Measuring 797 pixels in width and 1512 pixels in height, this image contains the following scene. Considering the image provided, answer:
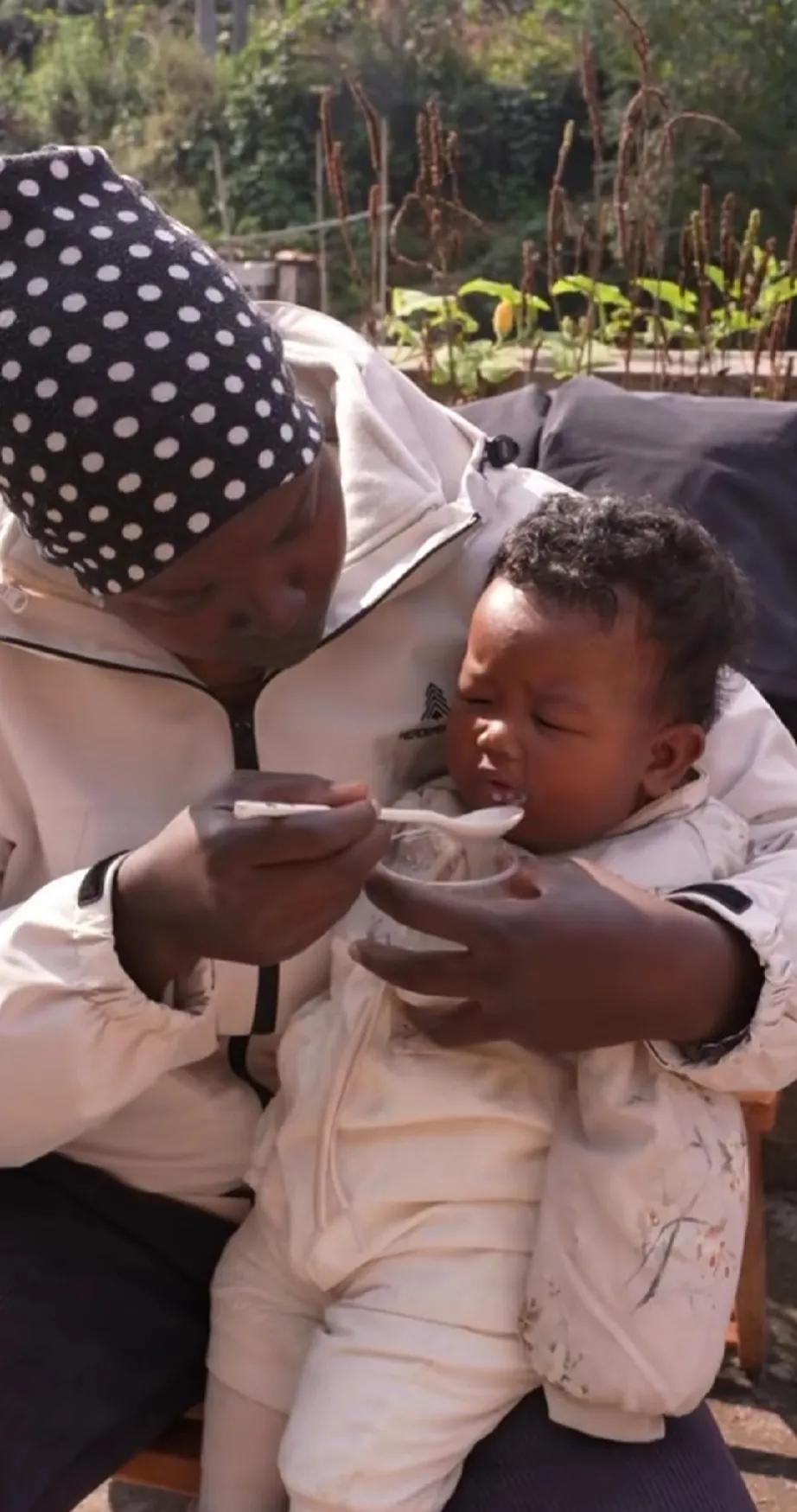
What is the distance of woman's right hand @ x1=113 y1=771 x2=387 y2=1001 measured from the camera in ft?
4.35

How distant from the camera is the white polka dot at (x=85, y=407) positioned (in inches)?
53.9

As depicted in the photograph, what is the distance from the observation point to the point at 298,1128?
1580 mm

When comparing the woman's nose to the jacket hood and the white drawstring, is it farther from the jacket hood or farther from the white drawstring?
the white drawstring

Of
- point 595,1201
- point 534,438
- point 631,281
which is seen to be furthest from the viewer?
point 631,281

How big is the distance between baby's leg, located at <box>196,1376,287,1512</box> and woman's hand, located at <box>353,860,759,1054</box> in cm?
42

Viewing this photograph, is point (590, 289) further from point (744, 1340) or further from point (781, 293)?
point (744, 1340)

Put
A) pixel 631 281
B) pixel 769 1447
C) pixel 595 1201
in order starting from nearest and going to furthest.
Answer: pixel 595 1201 < pixel 769 1447 < pixel 631 281

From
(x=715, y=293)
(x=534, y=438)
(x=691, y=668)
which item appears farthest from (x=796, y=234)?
(x=715, y=293)

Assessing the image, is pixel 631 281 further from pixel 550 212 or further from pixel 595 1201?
pixel 595 1201

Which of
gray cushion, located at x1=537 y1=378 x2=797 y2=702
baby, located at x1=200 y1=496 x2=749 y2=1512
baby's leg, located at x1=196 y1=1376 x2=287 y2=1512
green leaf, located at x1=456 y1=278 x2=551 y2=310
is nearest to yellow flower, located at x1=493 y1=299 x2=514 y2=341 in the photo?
green leaf, located at x1=456 y1=278 x2=551 y2=310

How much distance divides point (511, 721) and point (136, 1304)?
0.68 meters

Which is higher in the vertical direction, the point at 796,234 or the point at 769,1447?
the point at 796,234

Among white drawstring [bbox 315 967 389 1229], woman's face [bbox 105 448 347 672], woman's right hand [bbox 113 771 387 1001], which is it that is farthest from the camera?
white drawstring [bbox 315 967 389 1229]

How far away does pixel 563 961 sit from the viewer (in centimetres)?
143
